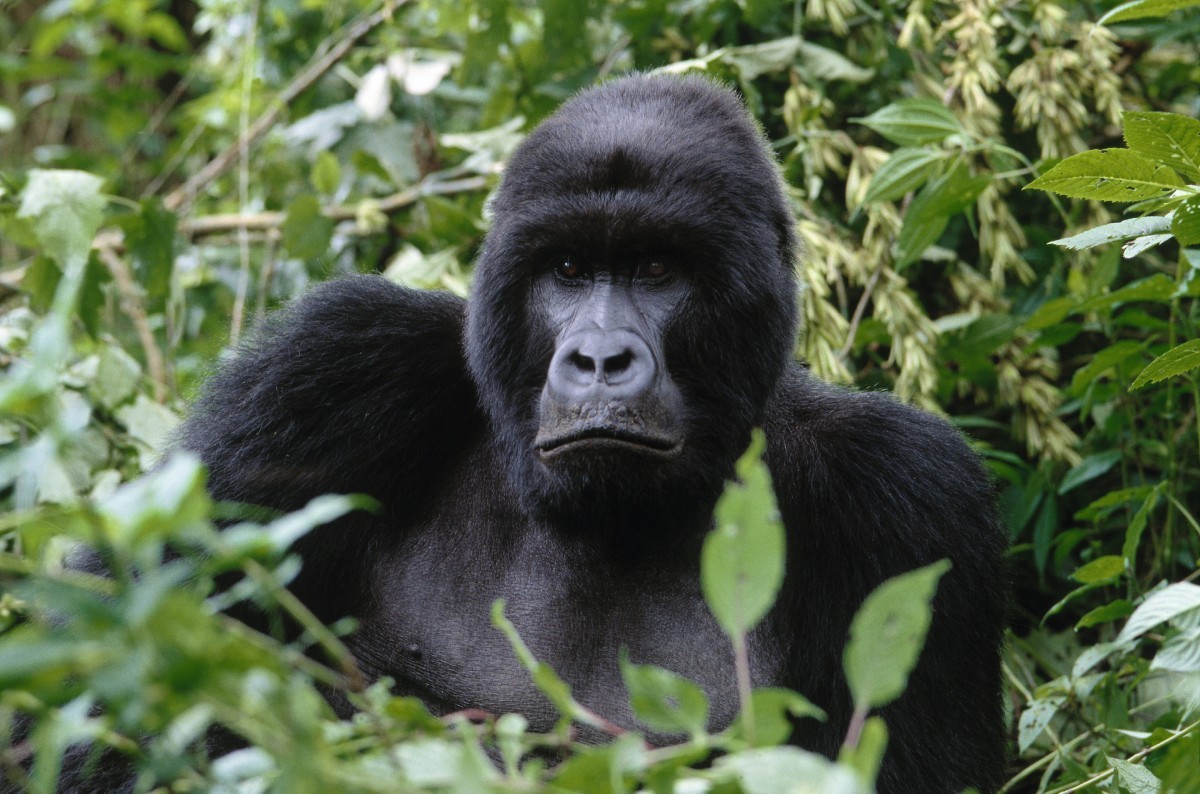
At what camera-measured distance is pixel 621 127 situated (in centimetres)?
295

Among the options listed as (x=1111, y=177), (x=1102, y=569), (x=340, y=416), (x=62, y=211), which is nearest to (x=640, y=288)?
(x=340, y=416)

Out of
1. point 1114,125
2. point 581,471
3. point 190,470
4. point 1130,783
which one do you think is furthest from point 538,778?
point 1114,125

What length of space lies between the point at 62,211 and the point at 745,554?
8.95 feet

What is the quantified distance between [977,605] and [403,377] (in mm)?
1396

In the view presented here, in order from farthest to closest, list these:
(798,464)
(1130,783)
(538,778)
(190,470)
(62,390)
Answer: (62,390) < (798,464) < (1130,783) < (538,778) < (190,470)

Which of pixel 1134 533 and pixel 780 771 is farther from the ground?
pixel 780 771

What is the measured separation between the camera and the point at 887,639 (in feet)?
3.99

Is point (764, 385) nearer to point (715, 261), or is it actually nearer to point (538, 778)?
point (715, 261)

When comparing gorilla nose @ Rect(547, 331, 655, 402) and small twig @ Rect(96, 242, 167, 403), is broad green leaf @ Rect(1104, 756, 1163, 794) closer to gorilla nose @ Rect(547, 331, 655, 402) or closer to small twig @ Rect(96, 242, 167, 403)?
gorilla nose @ Rect(547, 331, 655, 402)

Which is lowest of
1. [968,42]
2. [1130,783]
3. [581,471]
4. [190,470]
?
[1130,783]

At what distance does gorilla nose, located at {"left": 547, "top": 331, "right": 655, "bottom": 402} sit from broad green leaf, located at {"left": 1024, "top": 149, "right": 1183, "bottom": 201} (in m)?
0.81

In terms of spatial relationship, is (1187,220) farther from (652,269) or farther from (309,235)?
(309,235)

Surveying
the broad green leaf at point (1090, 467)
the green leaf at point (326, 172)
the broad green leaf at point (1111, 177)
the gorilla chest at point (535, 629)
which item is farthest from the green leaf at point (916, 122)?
the green leaf at point (326, 172)

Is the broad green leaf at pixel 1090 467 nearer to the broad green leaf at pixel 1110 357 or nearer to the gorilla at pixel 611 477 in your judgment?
the broad green leaf at pixel 1110 357
